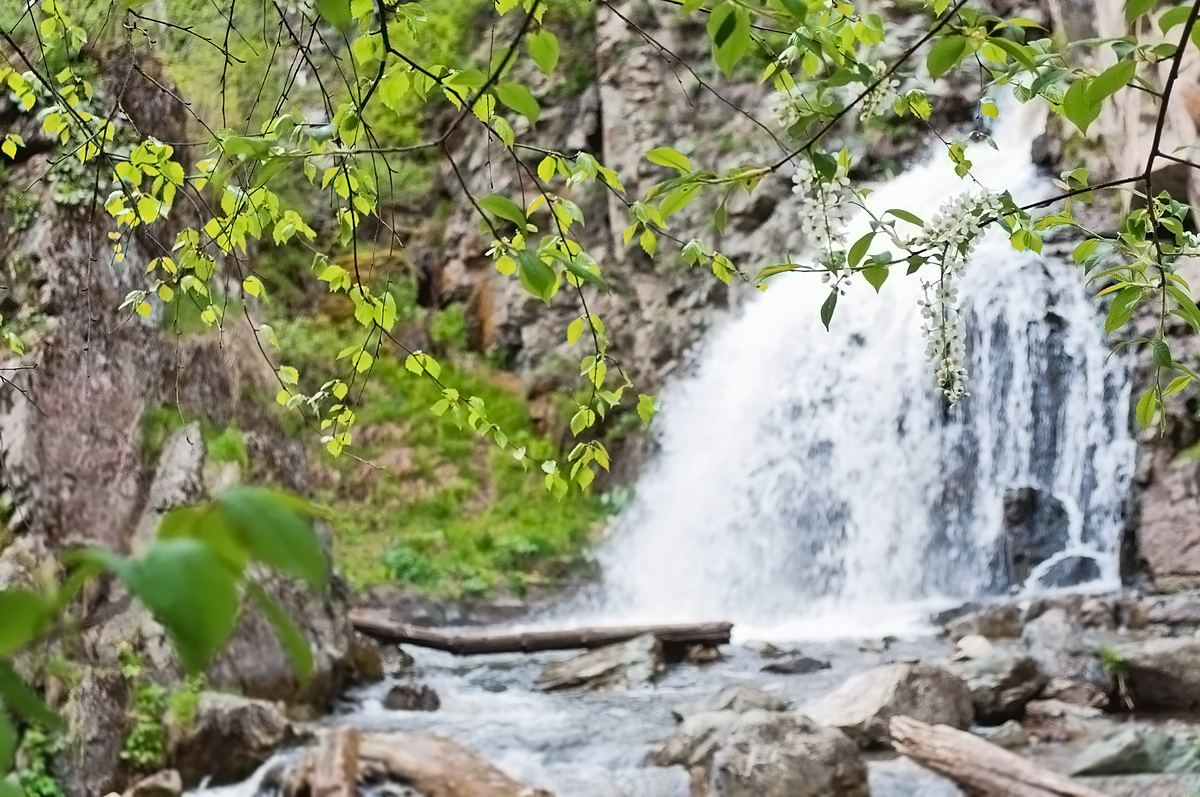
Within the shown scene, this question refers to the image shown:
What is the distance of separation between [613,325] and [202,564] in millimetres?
11089

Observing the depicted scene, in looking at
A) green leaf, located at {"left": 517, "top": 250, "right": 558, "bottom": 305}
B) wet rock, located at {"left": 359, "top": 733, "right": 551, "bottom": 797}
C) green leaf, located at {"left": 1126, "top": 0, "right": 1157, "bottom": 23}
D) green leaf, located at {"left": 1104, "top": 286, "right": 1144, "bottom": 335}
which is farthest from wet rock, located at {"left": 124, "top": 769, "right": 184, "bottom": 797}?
green leaf, located at {"left": 1126, "top": 0, "right": 1157, "bottom": 23}

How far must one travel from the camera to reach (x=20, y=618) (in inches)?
17.0

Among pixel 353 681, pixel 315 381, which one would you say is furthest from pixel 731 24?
pixel 315 381

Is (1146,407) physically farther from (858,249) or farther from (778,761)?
(778,761)

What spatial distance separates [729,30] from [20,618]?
926 millimetres

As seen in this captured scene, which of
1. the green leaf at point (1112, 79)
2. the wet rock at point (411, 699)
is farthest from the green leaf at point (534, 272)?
the wet rock at point (411, 699)

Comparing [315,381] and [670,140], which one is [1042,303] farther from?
[315,381]

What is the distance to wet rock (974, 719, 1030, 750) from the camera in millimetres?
4219

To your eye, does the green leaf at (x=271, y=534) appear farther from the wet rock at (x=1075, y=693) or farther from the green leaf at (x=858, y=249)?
the wet rock at (x=1075, y=693)

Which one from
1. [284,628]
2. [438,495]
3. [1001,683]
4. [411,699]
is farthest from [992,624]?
[284,628]

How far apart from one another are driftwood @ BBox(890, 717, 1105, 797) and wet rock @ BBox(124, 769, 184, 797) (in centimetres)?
297

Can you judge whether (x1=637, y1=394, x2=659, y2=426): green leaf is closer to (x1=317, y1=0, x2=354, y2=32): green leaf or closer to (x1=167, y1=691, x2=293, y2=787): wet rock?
(x1=317, y1=0, x2=354, y2=32): green leaf

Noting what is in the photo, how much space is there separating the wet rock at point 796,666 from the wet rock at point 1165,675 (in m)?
1.81

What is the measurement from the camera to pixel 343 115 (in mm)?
1674
